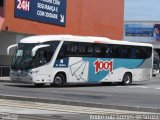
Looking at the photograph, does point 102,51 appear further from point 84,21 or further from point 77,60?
point 84,21

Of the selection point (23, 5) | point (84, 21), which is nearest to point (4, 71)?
point (23, 5)

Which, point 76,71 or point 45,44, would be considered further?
point 76,71

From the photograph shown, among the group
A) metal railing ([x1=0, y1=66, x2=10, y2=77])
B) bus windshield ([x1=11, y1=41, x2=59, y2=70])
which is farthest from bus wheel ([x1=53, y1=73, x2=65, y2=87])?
metal railing ([x1=0, y1=66, x2=10, y2=77])

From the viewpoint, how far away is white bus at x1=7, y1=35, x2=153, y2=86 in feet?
99.3

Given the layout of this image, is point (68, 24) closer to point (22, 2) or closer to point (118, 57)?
point (22, 2)

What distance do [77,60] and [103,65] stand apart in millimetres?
2510

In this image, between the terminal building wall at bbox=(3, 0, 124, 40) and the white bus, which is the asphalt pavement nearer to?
the white bus

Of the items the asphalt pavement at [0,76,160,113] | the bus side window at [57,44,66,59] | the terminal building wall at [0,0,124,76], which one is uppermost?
the terminal building wall at [0,0,124,76]

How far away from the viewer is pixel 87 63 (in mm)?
32812

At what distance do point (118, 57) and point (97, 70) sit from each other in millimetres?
2072

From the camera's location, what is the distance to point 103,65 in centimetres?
3391

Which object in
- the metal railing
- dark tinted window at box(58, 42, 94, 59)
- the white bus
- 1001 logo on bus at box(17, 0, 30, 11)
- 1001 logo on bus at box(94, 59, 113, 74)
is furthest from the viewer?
the metal railing

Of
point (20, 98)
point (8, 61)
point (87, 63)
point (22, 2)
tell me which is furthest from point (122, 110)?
point (8, 61)

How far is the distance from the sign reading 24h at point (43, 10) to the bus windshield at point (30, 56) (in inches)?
516
